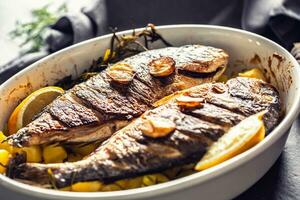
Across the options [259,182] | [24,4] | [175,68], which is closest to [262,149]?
[259,182]

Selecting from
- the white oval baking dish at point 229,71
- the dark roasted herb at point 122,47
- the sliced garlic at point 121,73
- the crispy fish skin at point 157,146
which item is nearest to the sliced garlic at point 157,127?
the crispy fish skin at point 157,146

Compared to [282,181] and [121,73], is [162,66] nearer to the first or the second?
[121,73]

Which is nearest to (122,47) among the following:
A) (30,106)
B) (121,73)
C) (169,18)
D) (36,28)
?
(121,73)

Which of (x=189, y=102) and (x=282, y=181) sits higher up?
(x=189, y=102)

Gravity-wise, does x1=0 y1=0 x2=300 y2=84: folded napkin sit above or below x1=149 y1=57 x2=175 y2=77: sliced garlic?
below

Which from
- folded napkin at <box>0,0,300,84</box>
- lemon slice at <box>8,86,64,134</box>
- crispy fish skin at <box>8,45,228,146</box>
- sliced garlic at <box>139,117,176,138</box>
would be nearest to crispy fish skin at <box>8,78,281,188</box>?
sliced garlic at <box>139,117,176,138</box>

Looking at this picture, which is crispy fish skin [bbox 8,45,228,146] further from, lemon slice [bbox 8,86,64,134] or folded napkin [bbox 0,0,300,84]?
folded napkin [bbox 0,0,300,84]

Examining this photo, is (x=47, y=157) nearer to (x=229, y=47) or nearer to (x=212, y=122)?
(x=212, y=122)
